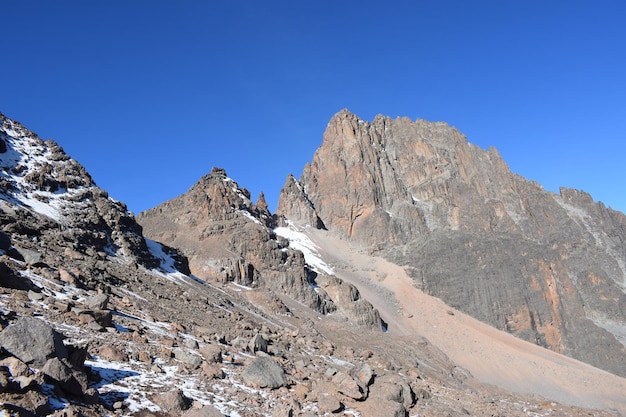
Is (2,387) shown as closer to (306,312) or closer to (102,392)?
(102,392)

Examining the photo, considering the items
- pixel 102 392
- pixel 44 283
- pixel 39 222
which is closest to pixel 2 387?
pixel 102 392

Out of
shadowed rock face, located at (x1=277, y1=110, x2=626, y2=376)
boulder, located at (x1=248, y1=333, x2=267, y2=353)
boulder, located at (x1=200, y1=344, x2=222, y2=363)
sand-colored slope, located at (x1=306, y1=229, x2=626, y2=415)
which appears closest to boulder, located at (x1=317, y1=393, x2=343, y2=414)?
boulder, located at (x1=200, y1=344, x2=222, y2=363)

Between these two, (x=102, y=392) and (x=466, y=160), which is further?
(x=466, y=160)

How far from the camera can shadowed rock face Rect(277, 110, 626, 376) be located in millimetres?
93688

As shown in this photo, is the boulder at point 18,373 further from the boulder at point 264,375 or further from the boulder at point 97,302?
the boulder at point 97,302

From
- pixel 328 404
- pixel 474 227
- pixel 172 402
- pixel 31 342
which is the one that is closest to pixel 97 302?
pixel 31 342

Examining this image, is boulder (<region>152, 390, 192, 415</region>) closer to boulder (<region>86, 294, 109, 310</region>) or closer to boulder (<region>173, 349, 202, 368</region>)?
boulder (<region>173, 349, 202, 368</region>)

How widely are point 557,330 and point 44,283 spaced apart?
100482 mm

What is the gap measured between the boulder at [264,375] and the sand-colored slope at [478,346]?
140 feet

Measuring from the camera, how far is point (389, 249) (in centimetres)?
10344

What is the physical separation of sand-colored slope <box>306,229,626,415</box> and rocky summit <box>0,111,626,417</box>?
1.26ft

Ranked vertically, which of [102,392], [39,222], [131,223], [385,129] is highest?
[385,129]

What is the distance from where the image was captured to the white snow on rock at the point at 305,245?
85.2 m

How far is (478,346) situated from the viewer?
70312mm
